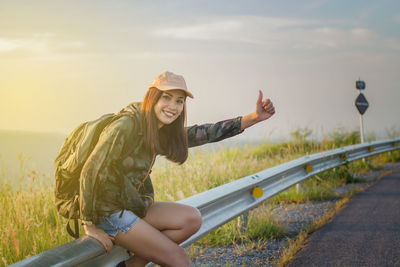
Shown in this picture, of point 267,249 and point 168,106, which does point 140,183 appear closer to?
point 168,106

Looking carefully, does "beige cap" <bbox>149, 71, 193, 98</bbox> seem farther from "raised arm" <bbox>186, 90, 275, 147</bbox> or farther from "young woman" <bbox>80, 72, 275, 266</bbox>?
"raised arm" <bbox>186, 90, 275, 147</bbox>

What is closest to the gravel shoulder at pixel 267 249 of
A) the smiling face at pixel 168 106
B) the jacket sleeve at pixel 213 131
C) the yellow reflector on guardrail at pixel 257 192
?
the yellow reflector on guardrail at pixel 257 192

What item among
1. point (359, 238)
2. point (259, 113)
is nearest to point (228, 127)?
point (259, 113)

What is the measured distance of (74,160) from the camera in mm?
3090

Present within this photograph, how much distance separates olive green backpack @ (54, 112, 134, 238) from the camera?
10.1 ft

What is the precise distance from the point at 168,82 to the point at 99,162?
0.80 meters

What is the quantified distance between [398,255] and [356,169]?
791cm

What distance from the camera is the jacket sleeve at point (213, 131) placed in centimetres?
406

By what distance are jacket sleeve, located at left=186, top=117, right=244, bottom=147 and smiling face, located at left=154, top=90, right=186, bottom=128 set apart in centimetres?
67

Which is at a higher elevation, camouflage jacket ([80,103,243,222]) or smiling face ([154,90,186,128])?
smiling face ([154,90,186,128])

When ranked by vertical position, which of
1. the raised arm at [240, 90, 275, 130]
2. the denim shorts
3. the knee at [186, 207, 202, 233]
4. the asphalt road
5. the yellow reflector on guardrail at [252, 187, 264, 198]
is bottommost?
the asphalt road

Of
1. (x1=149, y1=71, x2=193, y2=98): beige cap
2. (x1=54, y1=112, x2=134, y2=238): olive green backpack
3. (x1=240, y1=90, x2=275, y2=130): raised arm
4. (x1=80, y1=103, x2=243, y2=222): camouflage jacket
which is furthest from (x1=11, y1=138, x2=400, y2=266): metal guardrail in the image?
(x1=149, y1=71, x2=193, y2=98): beige cap

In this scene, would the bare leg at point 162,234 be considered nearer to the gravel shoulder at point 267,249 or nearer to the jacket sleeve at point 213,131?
the jacket sleeve at point 213,131

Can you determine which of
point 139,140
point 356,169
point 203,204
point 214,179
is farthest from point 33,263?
point 356,169
